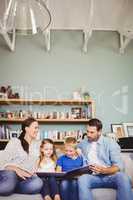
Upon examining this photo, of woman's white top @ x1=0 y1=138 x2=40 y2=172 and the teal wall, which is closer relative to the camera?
woman's white top @ x1=0 y1=138 x2=40 y2=172

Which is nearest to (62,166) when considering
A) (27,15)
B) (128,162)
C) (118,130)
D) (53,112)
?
(128,162)

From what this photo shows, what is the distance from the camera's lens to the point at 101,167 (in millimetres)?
2902

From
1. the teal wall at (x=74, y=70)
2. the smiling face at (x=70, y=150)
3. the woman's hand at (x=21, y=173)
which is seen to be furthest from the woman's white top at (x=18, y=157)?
the teal wall at (x=74, y=70)

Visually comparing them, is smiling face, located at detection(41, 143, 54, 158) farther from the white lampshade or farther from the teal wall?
the teal wall

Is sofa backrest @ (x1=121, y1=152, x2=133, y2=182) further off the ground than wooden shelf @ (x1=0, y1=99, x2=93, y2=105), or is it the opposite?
wooden shelf @ (x1=0, y1=99, x2=93, y2=105)

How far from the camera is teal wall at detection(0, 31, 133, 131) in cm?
575

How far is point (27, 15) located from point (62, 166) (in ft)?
6.19

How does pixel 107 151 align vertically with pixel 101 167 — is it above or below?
above

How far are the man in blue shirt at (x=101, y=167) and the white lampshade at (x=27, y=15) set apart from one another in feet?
5.06

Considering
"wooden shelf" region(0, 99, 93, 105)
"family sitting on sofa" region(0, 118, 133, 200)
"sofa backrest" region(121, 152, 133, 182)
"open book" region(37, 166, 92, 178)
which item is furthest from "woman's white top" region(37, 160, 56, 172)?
"wooden shelf" region(0, 99, 93, 105)

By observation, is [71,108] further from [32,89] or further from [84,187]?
[84,187]

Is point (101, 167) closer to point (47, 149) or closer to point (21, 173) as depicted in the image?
point (47, 149)

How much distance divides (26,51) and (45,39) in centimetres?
45

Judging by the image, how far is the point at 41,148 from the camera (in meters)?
3.21
